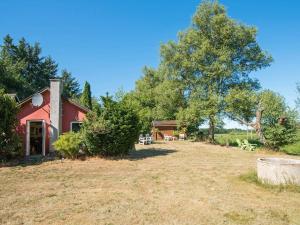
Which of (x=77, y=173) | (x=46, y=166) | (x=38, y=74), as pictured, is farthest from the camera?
(x=38, y=74)

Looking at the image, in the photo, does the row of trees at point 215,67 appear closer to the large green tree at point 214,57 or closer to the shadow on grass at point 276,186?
the large green tree at point 214,57

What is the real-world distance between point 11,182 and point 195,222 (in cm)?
753

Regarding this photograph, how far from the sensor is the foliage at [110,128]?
16.2 m

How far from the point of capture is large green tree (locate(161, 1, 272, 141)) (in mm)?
31406

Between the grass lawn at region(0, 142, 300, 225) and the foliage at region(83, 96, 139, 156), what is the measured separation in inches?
127

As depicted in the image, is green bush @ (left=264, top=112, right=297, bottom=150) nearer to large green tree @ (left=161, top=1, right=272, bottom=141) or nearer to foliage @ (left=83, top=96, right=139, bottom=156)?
large green tree @ (left=161, top=1, right=272, bottom=141)

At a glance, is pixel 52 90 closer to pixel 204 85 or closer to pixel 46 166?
pixel 46 166

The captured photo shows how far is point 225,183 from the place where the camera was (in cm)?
1036

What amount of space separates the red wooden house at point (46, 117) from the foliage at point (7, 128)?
248 centimetres

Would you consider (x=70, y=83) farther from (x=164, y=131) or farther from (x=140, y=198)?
(x=140, y=198)

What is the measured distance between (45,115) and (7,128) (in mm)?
3250

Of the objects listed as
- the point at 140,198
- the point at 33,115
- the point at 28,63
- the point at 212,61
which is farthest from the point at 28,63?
the point at 140,198

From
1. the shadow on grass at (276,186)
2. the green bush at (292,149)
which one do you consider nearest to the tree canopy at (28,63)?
the green bush at (292,149)

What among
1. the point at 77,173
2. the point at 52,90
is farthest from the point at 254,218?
the point at 52,90
